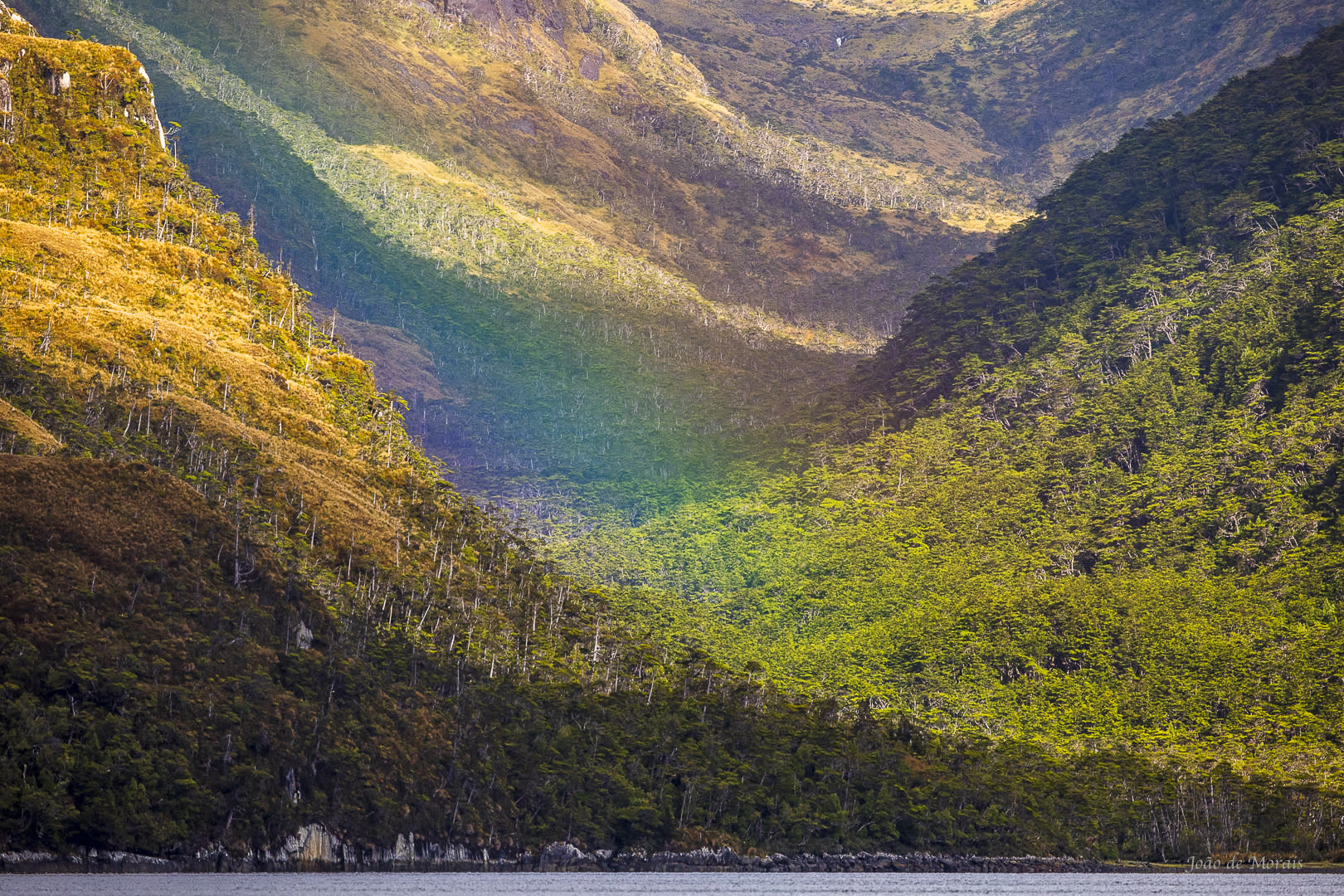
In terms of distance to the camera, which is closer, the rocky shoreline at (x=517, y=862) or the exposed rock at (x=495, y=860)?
the rocky shoreline at (x=517, y=862)

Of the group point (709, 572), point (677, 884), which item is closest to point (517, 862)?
point (677, 884)

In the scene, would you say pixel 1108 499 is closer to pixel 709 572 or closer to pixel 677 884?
pixel 709 572

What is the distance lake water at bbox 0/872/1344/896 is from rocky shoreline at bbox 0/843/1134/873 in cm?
72

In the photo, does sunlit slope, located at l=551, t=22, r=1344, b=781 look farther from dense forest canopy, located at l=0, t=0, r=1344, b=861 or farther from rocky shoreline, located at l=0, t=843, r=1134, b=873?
rocky shoreline, located at l=0, t=843, r=1134, b=873

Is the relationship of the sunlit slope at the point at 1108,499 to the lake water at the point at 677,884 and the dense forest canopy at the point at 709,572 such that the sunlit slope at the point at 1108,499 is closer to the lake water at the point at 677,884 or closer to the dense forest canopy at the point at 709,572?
the dense forest canopy at the point at 709,572

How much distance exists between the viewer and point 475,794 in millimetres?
84500

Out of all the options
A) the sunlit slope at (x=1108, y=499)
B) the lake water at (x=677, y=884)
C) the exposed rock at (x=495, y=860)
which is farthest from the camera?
the sunlit slope at (x=1108, y=499)

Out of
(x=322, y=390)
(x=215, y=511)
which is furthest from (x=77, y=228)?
(x=215, y=511)

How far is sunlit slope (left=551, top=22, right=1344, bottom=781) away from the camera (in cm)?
11688

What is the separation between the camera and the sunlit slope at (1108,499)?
383 feet

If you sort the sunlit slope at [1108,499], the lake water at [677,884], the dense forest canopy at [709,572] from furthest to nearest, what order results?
the sunlit slope at [1108,499] < the dense forest canopy at [709,572] < the lake water at [677,884]

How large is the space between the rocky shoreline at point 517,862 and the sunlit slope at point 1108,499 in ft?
63.1

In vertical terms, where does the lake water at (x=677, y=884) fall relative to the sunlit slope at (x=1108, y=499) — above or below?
below

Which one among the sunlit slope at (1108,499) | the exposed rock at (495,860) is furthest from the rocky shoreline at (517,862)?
the sunlit slope at (1108,499)
